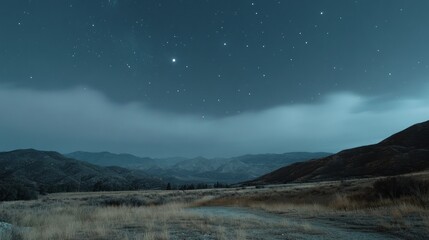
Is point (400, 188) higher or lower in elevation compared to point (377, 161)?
lower

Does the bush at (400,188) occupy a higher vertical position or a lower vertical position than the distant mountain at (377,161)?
lower

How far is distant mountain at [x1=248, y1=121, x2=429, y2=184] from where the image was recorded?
107188mm

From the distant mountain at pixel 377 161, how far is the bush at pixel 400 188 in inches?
3224

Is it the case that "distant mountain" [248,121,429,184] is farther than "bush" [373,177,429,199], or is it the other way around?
"distant mountain" [248,121,429,184]

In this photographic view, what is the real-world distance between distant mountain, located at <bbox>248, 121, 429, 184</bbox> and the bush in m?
81.9

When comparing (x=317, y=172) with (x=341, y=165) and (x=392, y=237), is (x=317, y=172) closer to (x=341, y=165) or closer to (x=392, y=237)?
(x=341, y=165)

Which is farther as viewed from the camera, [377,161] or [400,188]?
[377,161]

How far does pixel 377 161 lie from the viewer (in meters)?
121

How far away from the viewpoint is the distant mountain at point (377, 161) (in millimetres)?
107188

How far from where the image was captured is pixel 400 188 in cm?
2094

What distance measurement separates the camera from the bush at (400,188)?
20.3 metres

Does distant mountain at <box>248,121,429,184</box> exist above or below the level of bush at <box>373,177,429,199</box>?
above

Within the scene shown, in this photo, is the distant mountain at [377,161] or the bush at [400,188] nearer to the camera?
the bush at [400,188]

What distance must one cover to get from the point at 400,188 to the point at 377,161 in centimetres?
10830
